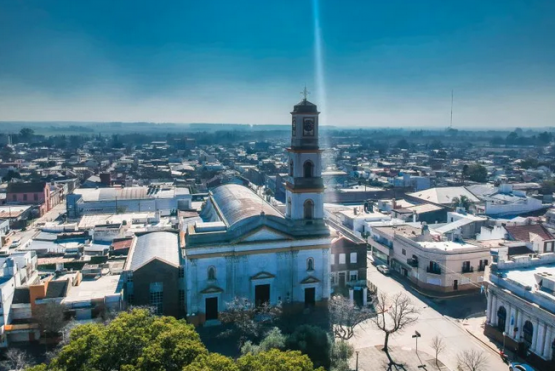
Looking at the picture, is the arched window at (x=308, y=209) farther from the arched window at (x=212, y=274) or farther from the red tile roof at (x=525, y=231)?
the red tile roof at (x=525, y=231)

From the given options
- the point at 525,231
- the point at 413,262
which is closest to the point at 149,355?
the point at 413,262

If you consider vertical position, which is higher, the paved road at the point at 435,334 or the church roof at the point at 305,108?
the church roof at the point at 305,108

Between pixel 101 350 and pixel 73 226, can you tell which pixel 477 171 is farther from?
pixel 101 350

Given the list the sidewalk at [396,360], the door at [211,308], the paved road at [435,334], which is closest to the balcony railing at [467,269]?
the paved road at [435,334]

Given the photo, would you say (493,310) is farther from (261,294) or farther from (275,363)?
(275,363)

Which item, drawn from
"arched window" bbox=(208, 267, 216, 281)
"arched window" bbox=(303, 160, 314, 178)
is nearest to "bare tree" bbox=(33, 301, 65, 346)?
"arched window" bbox=(208, 267, 216, 281)

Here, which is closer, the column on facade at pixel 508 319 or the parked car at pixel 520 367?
the parked car at pixel 520 367

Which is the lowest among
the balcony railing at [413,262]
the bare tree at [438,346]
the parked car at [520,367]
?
the bare tree at [438,346]
